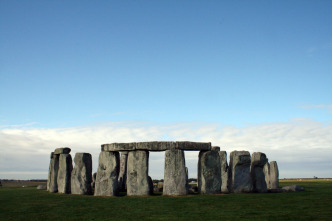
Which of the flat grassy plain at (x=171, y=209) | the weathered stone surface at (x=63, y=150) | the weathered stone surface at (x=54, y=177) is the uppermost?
the weathered stone surface at (x=63, y=150)

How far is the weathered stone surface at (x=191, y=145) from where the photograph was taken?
14.6 meters

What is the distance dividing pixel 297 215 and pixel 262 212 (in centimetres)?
98

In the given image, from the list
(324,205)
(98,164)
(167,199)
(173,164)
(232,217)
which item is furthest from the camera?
(98,164)

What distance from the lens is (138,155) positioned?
14672mm

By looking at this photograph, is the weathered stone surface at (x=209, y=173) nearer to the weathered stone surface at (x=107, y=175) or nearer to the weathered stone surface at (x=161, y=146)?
the weathered stone surface at (x=161, y=146)

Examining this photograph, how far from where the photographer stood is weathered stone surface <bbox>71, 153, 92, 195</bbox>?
51.2 feet

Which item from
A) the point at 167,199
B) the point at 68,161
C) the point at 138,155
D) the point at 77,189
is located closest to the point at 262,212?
the point at 167,199

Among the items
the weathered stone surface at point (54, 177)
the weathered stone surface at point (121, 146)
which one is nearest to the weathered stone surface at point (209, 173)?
the weathered stone surface at point (121, 146)

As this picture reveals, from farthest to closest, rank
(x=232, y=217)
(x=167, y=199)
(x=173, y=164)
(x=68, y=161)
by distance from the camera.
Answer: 1. (x=68, y=161)
2. (x=173, y=164)
3. (x=167, y=199)
4. (x=232, y=217)

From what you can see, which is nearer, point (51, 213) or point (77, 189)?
point (51, 213)

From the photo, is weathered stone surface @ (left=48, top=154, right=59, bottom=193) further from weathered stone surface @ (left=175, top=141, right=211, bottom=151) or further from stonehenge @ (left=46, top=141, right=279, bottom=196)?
weathered stone surface @ (left=175, top=141, right=211, bottom=151)

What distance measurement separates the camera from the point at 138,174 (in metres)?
14.6

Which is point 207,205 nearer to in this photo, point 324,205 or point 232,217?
point 232,217

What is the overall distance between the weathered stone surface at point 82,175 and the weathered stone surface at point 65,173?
0.74m
